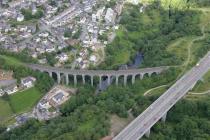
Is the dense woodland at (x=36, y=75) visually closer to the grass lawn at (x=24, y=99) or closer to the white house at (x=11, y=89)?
the grass lawn at (x=24, y=99)

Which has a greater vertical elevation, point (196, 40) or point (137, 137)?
point (196, 40)

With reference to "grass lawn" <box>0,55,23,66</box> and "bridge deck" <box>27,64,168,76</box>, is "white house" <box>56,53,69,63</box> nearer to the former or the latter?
"bridge deck" <box>27,64,168,76</box>

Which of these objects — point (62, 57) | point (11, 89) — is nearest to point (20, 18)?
point (62, 57)

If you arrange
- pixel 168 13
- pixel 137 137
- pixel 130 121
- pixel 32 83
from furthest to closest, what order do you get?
1. pixel 168 13
2. pixel 32 83
3. pixel 130 121
4. pixel 137 137

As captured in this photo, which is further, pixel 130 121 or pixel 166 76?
pixel 166 76

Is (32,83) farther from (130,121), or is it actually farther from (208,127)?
(208,127)

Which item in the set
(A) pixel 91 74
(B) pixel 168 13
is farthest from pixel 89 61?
(B) pixel 168 13

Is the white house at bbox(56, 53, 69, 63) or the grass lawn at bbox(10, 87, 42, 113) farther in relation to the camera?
the white house at bbox(56, 53, 69, 63)

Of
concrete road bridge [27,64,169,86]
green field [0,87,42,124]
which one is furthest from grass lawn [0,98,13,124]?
concrete road bridge [27,64,169,86]
